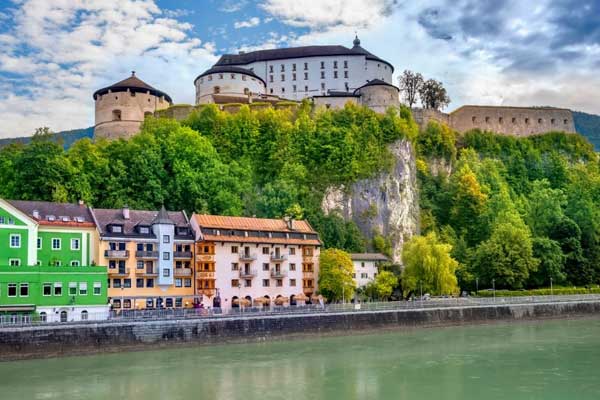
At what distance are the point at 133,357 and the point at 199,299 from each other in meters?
13.5

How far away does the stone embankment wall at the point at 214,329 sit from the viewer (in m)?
36.3

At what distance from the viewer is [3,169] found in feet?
196

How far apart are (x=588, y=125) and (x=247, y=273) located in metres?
102

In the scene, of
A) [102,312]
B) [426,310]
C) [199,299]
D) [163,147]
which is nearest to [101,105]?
[163,147]

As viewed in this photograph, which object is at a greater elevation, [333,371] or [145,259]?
[145,259]

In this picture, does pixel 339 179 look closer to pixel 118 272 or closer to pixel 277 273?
pixel 277 273

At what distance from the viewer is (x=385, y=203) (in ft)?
238

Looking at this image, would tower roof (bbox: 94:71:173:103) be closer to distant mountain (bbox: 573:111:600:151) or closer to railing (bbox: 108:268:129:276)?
railing (bbox: 108:268:129:276)

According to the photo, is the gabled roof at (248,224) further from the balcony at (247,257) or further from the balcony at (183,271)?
the balcony at (183,271)

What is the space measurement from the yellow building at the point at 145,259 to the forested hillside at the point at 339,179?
8743 mm

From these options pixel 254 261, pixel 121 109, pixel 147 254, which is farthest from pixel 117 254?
pixel 121 109

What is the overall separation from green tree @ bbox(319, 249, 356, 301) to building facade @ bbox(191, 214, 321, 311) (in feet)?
4.42

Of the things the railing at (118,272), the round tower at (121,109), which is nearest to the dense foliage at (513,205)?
the railing at (118,272)

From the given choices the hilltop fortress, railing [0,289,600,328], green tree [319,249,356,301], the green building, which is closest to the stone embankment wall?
railing [0,289,600,328]
